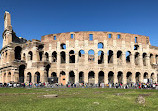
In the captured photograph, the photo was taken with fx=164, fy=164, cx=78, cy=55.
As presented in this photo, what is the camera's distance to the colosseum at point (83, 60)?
112 feet

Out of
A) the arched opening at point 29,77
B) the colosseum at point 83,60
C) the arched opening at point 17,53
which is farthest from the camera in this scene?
the arched opening at point 17,53

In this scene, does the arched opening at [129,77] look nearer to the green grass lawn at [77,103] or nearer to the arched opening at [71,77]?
the arched opening at [71,77]

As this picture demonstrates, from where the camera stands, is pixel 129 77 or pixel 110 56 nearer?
pixel 129 77

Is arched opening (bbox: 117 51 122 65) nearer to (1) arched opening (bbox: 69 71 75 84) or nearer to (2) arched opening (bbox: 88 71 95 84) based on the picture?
(2) arched opening (bbox: 88 71 95 84)

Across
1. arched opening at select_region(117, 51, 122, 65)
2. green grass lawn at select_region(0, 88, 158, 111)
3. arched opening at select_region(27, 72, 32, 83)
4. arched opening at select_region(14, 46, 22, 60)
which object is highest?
arched opening at select_region(14, 46, 22, 60)

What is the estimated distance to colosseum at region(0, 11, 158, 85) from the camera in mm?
34188

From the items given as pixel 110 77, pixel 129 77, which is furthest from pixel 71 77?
pixel 129 77

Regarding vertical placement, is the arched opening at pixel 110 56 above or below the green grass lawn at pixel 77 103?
above

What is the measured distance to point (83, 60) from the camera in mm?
35625

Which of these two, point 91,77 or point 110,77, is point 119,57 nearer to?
point 110,77

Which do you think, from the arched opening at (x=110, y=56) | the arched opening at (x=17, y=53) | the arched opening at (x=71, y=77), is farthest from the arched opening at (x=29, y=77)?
the arched opening at (x=110, y=56)

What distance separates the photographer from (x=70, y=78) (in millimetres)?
35562

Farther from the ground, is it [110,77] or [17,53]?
[17,53]

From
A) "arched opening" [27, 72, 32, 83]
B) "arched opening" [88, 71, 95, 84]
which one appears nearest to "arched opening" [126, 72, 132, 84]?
"arched opening" [88, 71, 95, 84]
